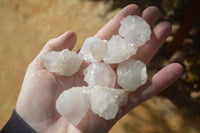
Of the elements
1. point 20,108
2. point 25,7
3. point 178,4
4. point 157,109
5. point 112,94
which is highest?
point 25,7

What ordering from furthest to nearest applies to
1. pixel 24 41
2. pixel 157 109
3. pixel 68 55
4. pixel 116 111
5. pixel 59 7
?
pixel 59 7
pixel 24 41
pixel 157 109
pixel 68 55
pixel 116 111

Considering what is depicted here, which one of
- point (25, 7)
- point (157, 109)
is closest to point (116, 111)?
point (157, 109)

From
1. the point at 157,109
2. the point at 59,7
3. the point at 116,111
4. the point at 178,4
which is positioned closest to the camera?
the point at 116,111

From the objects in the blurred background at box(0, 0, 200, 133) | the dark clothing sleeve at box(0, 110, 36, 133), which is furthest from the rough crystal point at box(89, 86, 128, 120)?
the blurred background at box(0, 0, 200, 133)

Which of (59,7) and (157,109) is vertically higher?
(59,7)

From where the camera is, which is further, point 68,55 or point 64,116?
point 68,55

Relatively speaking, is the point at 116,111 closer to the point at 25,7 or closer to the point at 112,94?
the point at 112,94

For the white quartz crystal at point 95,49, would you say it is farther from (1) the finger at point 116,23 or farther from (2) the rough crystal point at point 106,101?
(2) the rough crystal point at point 106,101
